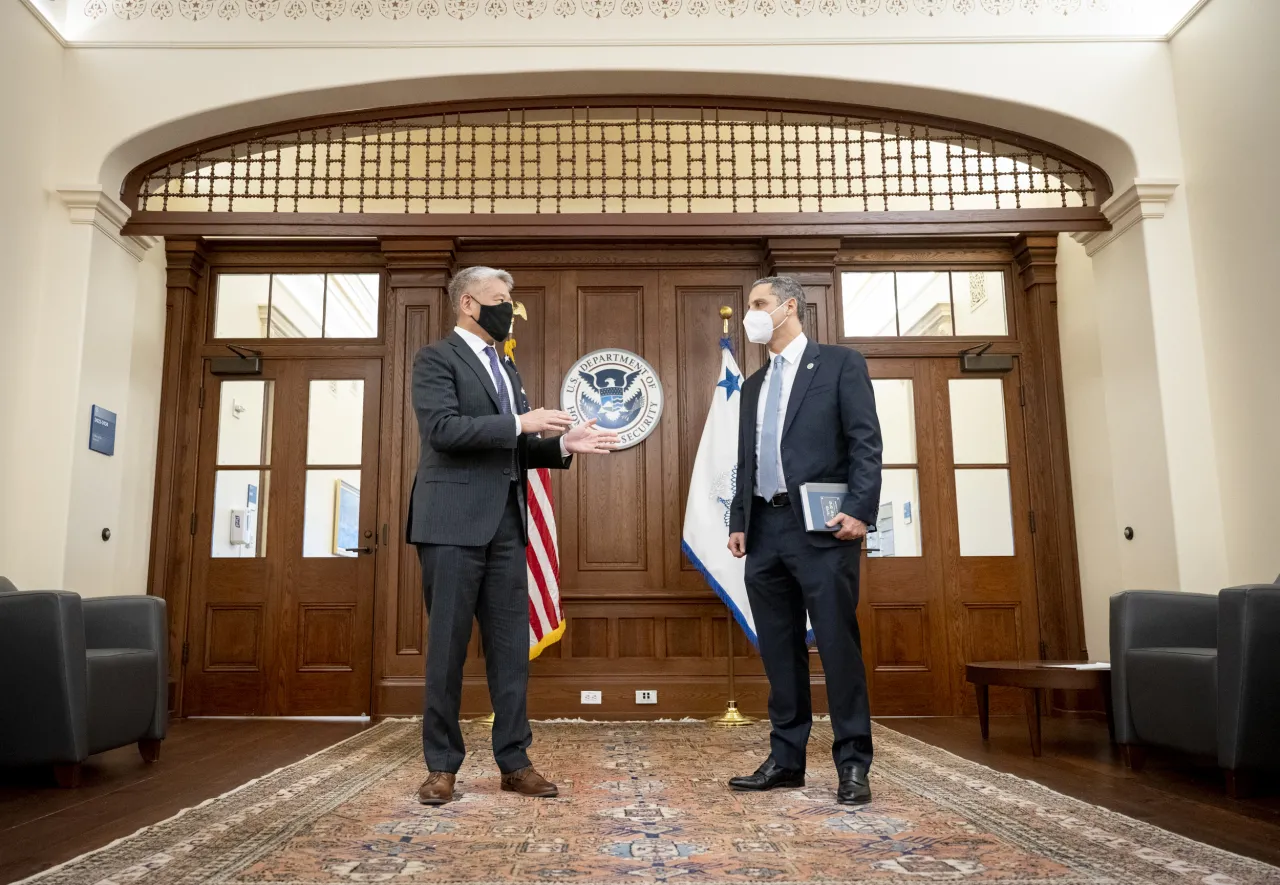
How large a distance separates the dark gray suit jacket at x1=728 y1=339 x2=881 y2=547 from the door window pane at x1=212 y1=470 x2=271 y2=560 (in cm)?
357

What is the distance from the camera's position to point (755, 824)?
226cm

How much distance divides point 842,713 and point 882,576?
279 cm

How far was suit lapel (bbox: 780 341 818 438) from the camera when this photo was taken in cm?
278

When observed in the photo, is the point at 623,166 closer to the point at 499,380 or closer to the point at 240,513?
the point at 499,380

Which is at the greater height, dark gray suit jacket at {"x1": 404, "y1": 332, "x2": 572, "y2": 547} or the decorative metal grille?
the decorative metal grille

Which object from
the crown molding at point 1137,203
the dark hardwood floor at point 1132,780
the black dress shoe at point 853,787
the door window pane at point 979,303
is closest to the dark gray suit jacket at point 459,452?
Answer: the black dress shoe at point 853,787

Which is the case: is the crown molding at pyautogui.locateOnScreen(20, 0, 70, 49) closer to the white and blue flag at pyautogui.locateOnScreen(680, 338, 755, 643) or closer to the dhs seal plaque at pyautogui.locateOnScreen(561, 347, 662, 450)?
the dhs seal plaque at pyautogui.locateOnScreen(561, 347, 662, 450)

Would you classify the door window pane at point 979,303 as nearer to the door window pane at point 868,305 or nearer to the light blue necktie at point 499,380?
the door window pane at point 868,305

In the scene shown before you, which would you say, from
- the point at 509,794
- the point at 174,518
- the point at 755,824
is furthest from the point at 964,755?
the point at 174,518

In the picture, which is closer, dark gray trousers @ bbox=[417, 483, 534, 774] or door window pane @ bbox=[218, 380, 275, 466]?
dark gray trousers @ bbox=[417, 483, 534, 774]

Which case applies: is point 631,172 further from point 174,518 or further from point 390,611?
point 174,518

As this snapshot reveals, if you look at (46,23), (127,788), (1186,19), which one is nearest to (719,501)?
(127,788)

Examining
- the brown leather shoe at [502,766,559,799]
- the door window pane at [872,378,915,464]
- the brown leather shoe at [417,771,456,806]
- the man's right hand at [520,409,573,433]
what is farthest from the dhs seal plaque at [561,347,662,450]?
the brown leather shoe at [417,771,456,806]

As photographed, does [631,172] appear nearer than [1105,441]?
No
